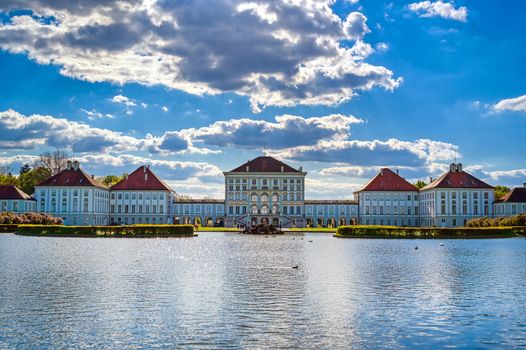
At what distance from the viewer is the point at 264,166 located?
11556 centimetres

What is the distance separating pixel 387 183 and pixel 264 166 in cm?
2151

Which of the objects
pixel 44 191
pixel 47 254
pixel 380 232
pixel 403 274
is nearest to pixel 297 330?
pixel 403 274

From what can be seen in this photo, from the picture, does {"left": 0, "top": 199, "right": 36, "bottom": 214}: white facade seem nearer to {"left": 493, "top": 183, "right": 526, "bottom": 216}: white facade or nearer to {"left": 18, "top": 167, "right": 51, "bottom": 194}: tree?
{"left": 18, "top": 167, "right": 51, "bottom": 194}: tree

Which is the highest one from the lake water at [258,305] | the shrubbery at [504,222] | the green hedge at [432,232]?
the shrubbery at [504,222]

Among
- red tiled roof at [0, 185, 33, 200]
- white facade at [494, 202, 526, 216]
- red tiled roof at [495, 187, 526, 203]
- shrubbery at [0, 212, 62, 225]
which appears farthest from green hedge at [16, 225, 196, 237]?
white facade at [494, 202, 526, 216]

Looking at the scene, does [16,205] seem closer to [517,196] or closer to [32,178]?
[32,178]

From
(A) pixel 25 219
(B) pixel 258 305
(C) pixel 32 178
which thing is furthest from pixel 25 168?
(B) pixel 258 305

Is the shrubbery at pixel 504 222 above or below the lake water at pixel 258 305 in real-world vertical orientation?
above

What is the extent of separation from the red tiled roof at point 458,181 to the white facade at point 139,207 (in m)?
44.5

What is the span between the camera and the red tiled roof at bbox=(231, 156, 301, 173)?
11475 centimetres

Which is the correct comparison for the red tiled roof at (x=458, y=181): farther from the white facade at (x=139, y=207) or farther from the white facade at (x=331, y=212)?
the white facade at (x=139, y=207)

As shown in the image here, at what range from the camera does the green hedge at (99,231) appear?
60219 mm

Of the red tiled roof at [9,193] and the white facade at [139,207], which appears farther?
the white facade at [139,207]

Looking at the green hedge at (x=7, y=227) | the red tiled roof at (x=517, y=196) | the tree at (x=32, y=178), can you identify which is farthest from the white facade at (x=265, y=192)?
the green hedge at (x=7, y=227)
